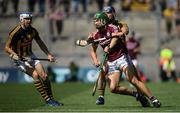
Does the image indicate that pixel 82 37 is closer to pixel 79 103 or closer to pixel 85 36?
pixel 85 36

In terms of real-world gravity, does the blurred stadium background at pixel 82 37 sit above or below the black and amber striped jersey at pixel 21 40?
below

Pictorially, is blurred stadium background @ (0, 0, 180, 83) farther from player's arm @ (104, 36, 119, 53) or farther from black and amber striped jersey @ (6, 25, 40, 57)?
player's arm @ (104, 36, 119, 53)

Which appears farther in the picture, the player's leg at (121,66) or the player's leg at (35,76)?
the player's leg at (35,76)

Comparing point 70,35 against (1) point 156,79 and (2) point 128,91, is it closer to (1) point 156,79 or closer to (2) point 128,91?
(1) point 156,79

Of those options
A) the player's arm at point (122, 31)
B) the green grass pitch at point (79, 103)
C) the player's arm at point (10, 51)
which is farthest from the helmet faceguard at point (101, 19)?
the player's arm at point (10, 51)

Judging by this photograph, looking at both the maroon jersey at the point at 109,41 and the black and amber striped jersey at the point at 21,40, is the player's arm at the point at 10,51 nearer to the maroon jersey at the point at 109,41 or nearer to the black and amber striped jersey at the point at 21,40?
the black and amber striped jersey at the point at 21,40

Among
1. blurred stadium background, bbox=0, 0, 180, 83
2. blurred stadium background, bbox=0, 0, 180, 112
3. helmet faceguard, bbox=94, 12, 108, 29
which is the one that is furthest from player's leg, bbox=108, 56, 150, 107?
blurred stadium background, bbox=0, 0, 180, 83

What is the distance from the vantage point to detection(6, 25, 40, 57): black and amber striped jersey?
1786cm

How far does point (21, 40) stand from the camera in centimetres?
1797

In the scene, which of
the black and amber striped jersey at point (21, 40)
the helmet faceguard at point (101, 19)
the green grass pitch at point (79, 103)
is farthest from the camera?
the black and amber striped jersey at point (21, 40)

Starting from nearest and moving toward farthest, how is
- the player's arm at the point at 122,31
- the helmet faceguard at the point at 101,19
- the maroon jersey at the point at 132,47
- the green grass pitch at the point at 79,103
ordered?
the green grass pitch at the point at 79,103, the player's arm at the point at 122,31, the helmet faceguard at the point at 101,19, the maroon jersey at the point at 132,47

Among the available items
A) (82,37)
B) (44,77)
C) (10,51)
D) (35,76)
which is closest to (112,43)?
(44,77)

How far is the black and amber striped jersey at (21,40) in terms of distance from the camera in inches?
703

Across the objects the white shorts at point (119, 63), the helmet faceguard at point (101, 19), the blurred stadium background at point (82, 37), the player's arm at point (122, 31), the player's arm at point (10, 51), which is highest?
the helmet faceguard at point (101, 19)
